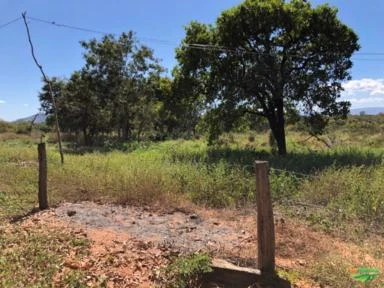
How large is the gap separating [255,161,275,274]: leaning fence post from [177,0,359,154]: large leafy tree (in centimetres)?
1125

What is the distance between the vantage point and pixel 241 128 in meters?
19.2

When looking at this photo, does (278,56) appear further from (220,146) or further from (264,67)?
(220,146)

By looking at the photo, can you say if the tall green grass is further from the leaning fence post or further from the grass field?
the leaning fence post

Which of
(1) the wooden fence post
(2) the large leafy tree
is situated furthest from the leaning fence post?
(2) the large leafy tree

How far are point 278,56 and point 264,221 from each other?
40.8 ft

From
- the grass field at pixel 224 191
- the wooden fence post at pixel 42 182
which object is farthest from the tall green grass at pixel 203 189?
the wooden fence post at pixel 42 182

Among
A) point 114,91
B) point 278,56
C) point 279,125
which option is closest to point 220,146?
point 279,125

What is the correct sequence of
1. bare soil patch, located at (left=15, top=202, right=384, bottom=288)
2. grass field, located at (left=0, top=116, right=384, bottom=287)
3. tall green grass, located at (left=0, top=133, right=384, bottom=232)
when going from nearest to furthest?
bare soil patch, located at (left=15, top=202, right=384, bottom=288) → grass field, located at (left=0, top=116, right=384, bottom=287) → tall green grass, located at (left=0, top=133, right=384, bottom=232)

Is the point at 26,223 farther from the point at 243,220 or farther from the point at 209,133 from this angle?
the point at 209,133

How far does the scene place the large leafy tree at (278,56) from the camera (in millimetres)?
15359

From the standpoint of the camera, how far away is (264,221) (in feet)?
14.9

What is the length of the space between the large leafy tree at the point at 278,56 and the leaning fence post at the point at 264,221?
11.2 m

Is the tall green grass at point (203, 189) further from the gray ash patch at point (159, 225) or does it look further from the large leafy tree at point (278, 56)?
the large leafy tree at point (278, 56)

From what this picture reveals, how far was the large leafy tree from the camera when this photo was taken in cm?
1536
